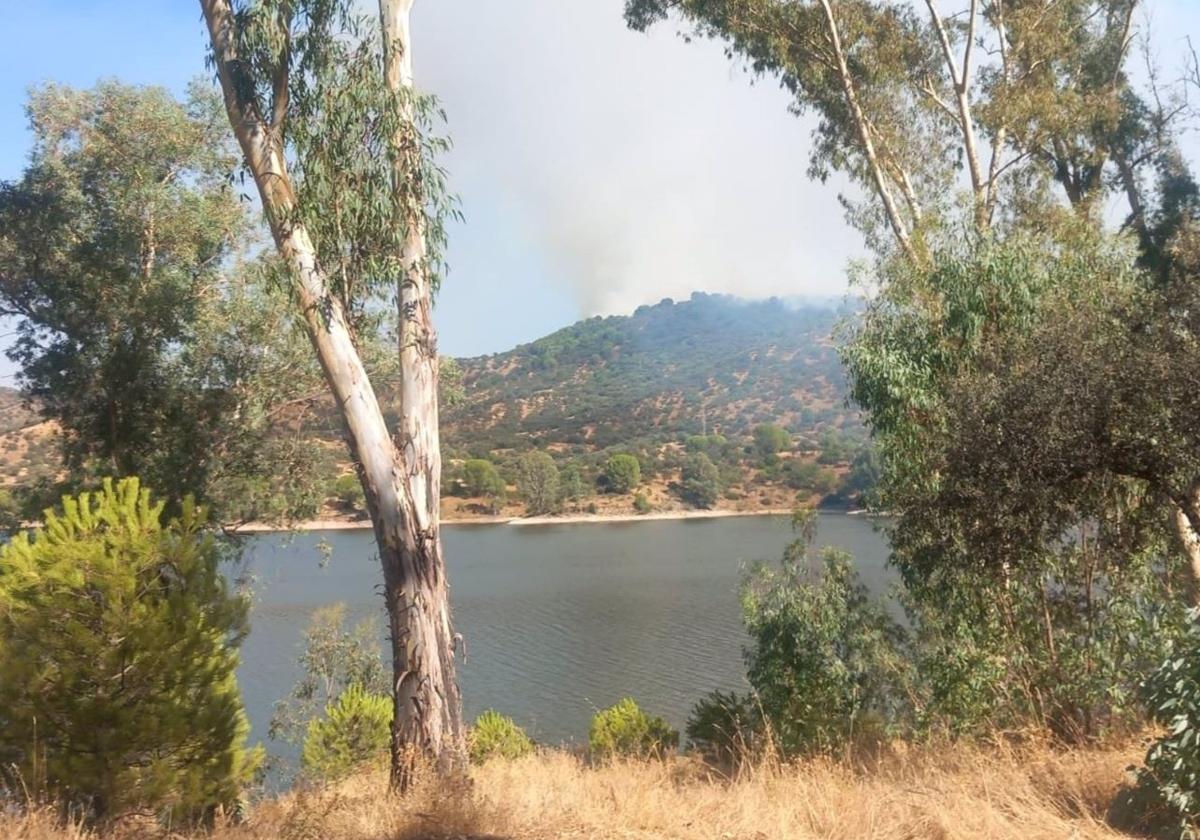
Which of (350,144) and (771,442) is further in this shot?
(771,442)

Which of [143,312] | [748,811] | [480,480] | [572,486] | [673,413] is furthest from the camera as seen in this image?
A: [673,413]

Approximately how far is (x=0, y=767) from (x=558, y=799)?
9.07ft

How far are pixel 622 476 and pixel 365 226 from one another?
1957 inches

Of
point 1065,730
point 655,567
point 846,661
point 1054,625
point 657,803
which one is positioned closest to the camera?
point 657,803

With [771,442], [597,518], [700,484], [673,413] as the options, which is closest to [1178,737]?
[700,484]

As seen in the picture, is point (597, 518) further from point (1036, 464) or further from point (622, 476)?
point (1036, 464)

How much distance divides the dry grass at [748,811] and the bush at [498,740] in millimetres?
5369

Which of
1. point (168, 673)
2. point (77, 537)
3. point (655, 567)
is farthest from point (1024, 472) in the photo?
point (655, 567)

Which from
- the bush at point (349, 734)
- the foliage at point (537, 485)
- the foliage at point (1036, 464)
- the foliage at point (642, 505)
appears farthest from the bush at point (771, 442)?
the foliage at point (1036, 464)

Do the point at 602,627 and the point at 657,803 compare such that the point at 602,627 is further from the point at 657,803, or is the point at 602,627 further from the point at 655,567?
the point at 657,803

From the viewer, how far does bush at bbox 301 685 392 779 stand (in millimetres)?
10469

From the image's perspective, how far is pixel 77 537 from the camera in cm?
526

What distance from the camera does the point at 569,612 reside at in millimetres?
27641

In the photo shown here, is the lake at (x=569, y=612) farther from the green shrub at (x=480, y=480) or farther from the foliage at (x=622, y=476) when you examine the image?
the foliage at (x=622, y=476)
